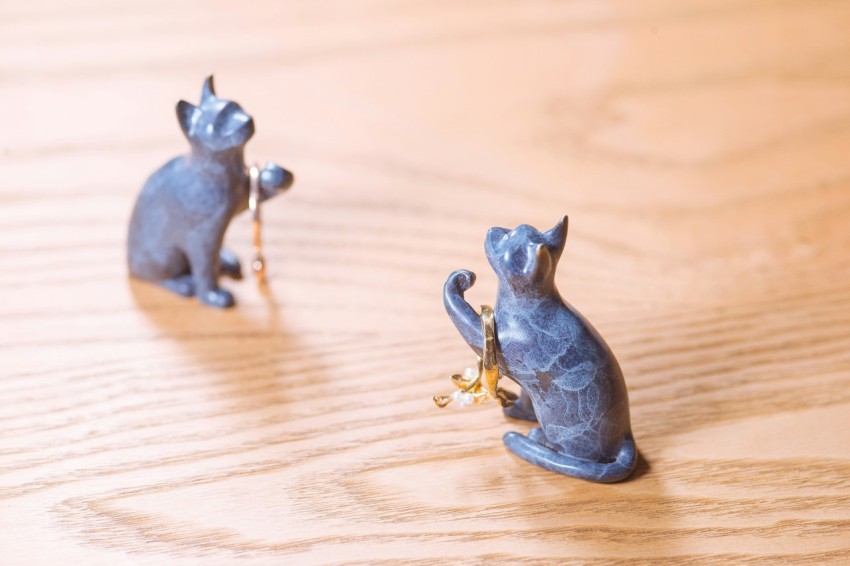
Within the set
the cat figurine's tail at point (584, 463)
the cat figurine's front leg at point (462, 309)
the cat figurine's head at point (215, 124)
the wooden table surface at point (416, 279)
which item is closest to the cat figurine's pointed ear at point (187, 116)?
the cat figurine's head at point (215, 124)

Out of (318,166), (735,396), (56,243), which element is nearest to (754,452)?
(735,396)

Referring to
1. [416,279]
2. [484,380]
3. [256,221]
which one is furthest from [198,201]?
[484,380]

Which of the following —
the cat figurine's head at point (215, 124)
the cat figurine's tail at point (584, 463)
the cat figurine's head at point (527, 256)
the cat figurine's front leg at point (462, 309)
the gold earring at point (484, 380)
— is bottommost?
the cat figurine's tail at point (584, 463)

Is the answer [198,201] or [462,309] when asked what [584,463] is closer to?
[462,309]

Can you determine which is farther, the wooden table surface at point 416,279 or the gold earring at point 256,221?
the gold earring at point 256,221

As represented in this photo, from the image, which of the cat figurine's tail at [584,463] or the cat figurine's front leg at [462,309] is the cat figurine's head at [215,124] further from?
the cat figurine's tail at [584,463]

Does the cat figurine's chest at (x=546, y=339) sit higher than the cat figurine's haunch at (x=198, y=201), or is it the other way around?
the cat figurine's haunch at (x=198, y=201)

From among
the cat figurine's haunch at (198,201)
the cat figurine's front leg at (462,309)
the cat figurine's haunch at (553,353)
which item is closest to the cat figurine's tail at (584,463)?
the cat figurine's haunch at (553,353)

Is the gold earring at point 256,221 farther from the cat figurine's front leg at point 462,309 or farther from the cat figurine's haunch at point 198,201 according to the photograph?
the cat figurine's front leg at point 462,309
